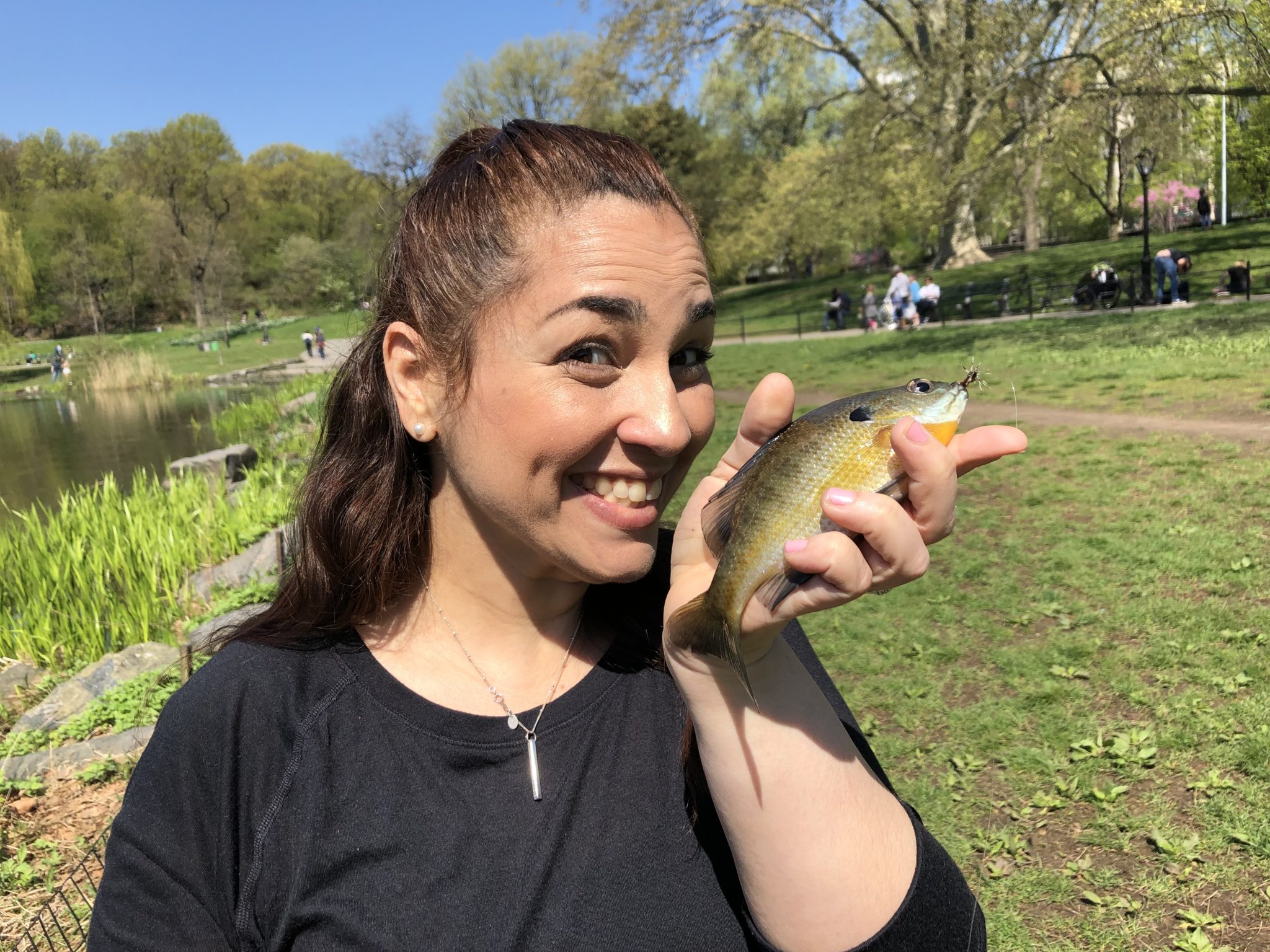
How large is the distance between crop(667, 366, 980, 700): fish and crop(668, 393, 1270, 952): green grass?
8.79 feet

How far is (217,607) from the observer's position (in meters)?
5.91

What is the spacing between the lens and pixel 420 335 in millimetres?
1790

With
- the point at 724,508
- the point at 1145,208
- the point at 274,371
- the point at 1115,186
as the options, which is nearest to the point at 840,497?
the point at 724,508

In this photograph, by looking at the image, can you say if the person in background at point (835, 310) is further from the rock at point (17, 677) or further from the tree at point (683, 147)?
the rock at point (17, 677)

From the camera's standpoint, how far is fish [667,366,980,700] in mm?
1369

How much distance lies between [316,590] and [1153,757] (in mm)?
4034

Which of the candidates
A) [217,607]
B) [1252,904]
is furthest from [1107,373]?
[217,607]

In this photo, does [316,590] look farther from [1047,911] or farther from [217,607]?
[217,607]

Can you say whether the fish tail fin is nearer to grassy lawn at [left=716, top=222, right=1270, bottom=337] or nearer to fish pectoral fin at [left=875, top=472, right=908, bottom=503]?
fish pectoral fin at [left=875, top=472, right=908, bottom=503]

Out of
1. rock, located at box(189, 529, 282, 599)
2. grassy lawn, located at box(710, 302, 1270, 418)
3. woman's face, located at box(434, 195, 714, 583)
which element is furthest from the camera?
grassy lawn, located at box(710, 302, 1270, 418)

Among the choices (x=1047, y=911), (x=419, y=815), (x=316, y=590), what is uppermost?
(x=316, y=590)

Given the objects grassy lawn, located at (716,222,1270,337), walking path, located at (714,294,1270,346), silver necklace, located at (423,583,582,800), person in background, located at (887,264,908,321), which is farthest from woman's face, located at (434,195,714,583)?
person in background, located at (887,264,908,321)

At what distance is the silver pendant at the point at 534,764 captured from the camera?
1642mm

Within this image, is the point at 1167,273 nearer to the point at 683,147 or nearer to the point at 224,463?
the point at 224,463
